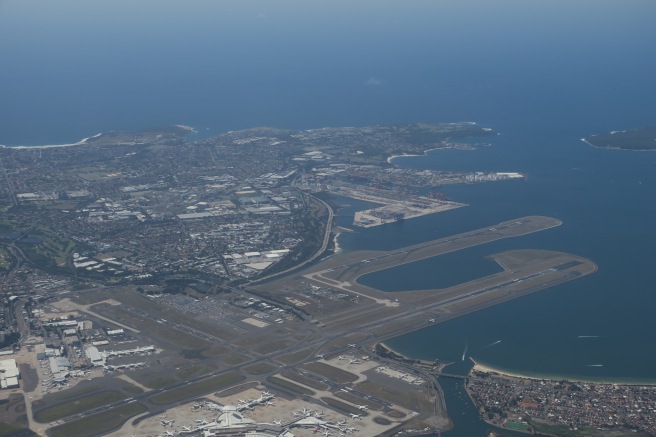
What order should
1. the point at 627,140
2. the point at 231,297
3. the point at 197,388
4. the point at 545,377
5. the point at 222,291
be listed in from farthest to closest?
the point at 627,140 < the point at 222,291 < the point at 231,297 < the point at 545,377 < the point at 197,388

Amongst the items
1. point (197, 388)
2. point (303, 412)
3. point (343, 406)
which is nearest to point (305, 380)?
point (343, 406)

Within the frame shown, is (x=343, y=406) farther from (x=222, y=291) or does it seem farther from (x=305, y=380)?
(x=222, y=291)

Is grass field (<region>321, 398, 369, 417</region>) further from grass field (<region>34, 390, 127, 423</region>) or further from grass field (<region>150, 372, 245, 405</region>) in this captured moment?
grass field (<region>34, 390, 127, 423</region>)

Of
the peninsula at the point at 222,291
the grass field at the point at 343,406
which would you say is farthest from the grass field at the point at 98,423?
the grass field at the point at 343,406

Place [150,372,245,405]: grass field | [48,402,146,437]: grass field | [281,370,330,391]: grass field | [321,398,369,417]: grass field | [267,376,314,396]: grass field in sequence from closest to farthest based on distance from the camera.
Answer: [48,402,146,437]: grass field, [321,398,369,417]: grass field, [150,372,245,405]: grass field, [267,376,314,396]: grass field, [281,370,330,391]: grass field

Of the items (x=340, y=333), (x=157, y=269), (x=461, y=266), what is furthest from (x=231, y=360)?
(x=461, y=266)

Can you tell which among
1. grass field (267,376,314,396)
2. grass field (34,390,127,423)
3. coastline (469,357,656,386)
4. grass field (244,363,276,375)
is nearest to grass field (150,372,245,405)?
grass field (244,363,276,375)

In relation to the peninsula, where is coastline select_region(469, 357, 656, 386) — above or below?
below
